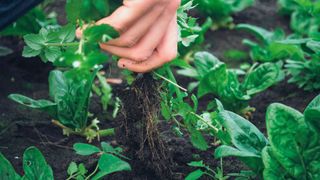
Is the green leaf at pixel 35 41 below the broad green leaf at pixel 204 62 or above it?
above

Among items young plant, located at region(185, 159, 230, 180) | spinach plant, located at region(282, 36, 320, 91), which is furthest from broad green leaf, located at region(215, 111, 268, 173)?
spinach plant, located at region(282, 36, 320, 91)

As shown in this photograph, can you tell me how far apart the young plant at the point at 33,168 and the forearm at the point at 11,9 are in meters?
0.37

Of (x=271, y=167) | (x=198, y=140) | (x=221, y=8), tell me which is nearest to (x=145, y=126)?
(x=198, y=140)

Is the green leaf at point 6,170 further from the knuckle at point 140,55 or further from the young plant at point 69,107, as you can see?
the knuckle at point 140,55

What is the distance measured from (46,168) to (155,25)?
1.81ft

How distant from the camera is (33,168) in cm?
166

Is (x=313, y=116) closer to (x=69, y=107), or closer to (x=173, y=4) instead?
(x=173, y=4)

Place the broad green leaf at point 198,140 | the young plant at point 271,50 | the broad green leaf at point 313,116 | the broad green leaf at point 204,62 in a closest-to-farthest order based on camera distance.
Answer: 1. the broad green leaf at point 313,116
2. the broad green leaf at point 198,140
3. the broad green leaf at point 204,62
4. the young plant at point 271,50

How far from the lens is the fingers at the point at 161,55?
1.48 m

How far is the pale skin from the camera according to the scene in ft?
4.53

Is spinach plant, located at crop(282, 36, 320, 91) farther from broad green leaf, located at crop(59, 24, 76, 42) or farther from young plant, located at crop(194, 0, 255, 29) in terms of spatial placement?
broad green leaf, located at crop(59, 24, 76, 42)

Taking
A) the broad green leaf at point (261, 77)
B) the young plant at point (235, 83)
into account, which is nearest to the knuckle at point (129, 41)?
the young plant at point (235, 83)

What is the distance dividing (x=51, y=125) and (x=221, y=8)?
132 cm

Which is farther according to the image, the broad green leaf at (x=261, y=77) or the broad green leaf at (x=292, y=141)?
the broad green leaf at (x=261, y=77)
